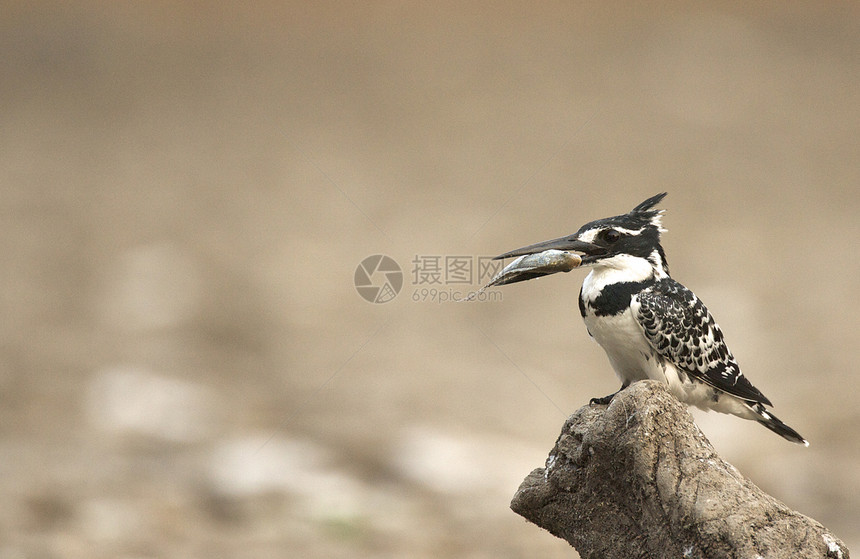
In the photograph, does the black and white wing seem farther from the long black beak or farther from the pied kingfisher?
the long black beak

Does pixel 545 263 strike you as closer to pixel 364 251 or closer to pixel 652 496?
pixel 652 496

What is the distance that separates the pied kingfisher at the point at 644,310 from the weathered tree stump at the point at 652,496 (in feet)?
1.66

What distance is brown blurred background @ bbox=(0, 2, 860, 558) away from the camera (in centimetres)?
956

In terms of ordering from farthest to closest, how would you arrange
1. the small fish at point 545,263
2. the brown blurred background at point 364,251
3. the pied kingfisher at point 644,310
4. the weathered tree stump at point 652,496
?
the brown blurred background at point 364,251 → the pied kingfisher at point 644,310 → the small fish at point 545,263 → the weathered tree stump at point 652,496

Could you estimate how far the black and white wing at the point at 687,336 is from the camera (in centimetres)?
461

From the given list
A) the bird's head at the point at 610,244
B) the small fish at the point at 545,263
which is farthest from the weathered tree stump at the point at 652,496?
the bird's head at the point at 610,244

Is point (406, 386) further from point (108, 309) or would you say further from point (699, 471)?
point (699, 471)

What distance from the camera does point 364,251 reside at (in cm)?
1237

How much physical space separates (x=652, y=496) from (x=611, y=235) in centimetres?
136

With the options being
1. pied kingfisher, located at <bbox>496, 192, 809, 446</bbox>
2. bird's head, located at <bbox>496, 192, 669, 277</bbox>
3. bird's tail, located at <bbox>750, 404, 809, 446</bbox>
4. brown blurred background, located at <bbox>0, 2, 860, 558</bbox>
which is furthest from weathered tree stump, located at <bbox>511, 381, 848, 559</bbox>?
brown blurred background, located at <bbox>0, 2, 860, 558</bbox>

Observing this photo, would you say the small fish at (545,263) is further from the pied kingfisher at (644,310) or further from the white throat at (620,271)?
the white throat at (620,271)

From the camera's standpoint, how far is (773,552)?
351 centimetres

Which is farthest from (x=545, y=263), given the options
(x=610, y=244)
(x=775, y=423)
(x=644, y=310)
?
(x=775, y=423)

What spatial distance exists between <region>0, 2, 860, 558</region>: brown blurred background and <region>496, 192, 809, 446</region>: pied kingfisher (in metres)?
4.56
